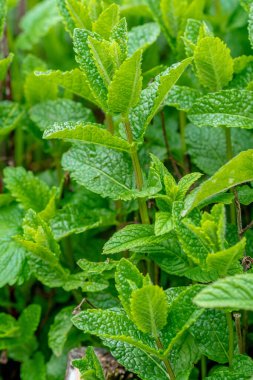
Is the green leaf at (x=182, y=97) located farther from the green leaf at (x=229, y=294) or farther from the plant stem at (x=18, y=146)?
the plant stem at (x=18, y=146)

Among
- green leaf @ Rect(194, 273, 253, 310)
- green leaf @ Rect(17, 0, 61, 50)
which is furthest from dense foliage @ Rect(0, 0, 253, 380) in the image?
green leaf @ Rect(17, 0, 61, 50)

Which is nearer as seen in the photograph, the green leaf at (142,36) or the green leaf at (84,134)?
the green leaf at (84,134)

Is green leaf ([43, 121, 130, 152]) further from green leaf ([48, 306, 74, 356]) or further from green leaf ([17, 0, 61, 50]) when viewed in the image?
green leaf ([17, 0, 61, 50])

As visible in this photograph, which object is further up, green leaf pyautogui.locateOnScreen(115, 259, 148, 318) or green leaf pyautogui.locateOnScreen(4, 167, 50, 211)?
green leaf pyautogui.locateOnScreen(4, 167, 50, 211)

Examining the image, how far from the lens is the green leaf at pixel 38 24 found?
5.95ft

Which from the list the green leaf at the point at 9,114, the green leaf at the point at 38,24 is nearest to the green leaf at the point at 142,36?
the green leaf at the point at 9,114

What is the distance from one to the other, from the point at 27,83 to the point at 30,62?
15 centimetres

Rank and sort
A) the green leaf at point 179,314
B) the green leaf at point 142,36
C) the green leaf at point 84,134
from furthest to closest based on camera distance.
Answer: the green leaf at point 142,36, the green leaf at point 84,134, the green leaf at point 179,314

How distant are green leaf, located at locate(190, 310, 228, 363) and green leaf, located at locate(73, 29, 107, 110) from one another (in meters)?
0.39

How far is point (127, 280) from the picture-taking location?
1.00m

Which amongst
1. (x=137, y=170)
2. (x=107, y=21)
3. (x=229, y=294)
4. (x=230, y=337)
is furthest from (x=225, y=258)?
(x=107, y=21)

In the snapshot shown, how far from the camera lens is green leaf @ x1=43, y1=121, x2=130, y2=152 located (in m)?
1.07

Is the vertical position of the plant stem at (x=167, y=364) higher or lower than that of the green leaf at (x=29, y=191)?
lower

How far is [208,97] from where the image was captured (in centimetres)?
118
